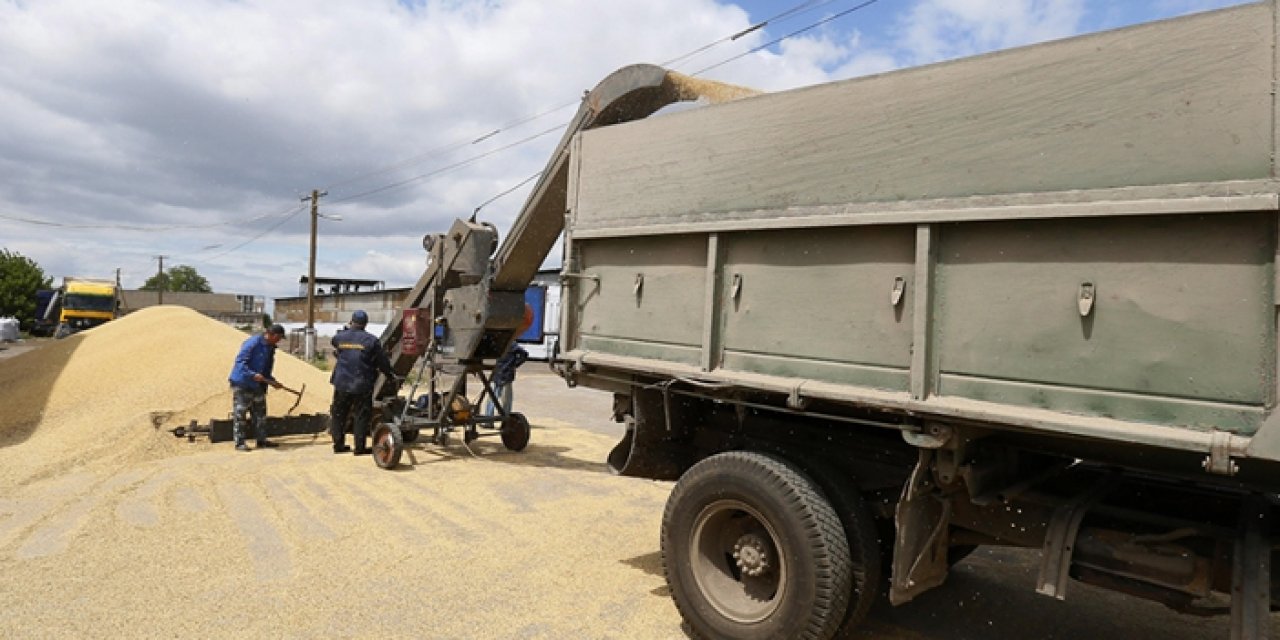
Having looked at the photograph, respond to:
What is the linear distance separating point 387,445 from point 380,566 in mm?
3320

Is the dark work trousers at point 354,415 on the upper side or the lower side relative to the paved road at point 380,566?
upper

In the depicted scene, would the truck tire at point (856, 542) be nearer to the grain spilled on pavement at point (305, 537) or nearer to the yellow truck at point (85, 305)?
the grain spilled on pavement at point (305, 537)

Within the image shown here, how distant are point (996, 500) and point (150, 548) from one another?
17.2ft

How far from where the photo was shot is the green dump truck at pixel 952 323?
2.56 meters

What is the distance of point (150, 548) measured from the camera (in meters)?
5.11

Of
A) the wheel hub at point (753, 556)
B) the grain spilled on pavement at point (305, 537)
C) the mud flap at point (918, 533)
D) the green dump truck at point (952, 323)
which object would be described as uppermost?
the green dump truck at point (952, 323)

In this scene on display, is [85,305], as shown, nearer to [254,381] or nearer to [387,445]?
[254,381]

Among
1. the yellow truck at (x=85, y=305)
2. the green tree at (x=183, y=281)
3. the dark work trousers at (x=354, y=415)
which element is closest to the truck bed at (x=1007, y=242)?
the dark work trousers at (x=354, y=415)

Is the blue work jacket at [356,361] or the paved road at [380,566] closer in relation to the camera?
the paved road at [380,566]

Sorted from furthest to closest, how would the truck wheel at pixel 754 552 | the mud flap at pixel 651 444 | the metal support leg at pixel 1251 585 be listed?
the mud flap at pixel 651 444, the truck wheel at pixel 754 552, the metal support leg at pixel 1251 585

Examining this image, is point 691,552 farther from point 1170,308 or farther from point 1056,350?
point 1170,308

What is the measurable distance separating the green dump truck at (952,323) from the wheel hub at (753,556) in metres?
0.01

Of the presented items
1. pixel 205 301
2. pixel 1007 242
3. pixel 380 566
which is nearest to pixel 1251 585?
pixel 1007 242

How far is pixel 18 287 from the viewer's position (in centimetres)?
5512
